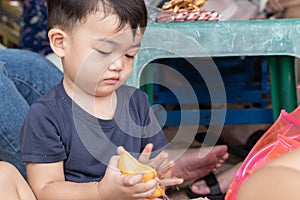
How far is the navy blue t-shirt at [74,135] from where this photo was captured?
1.05m

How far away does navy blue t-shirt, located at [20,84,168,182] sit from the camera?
1.05 m

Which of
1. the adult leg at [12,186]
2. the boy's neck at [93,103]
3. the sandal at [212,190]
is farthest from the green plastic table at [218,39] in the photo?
the sandal at [212,190]

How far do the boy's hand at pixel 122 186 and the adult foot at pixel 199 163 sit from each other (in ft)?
2.01

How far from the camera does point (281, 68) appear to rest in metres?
1.62

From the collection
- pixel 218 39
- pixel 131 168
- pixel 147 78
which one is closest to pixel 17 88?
pixel 147 78

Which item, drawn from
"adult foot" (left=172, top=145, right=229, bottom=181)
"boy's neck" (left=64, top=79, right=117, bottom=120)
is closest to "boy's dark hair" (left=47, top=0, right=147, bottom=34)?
"boy's neck" (left=64, top=79, right=117, bottom=120)

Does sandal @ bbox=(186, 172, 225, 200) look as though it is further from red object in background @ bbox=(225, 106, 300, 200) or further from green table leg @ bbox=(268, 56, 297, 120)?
red object in background @ bbox=(225, 106, 300, 200)

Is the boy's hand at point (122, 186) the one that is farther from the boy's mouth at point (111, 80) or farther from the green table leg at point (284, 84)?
the green table leg at point (284, 84)

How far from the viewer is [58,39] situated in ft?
3.52

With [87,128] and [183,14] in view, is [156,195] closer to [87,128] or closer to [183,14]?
[87,128]

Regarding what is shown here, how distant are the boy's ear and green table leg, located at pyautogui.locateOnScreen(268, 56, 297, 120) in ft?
2.36

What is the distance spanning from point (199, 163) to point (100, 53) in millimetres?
630

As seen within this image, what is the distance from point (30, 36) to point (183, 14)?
0.91 meters

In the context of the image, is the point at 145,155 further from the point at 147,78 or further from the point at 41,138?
the point at 147,78
